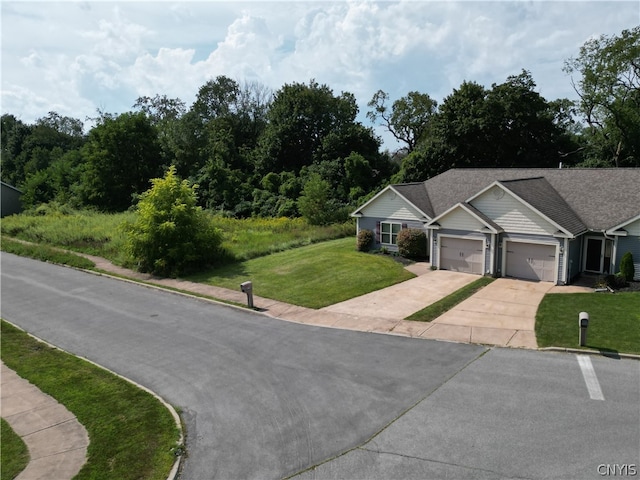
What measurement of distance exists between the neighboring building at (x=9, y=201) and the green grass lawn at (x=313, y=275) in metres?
44.4

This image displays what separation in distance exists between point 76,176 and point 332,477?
6726cm

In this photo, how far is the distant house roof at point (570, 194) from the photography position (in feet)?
73.7

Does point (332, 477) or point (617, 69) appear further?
point (617, 69)

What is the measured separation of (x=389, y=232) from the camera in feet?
96.2

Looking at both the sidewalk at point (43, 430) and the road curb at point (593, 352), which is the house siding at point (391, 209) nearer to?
the road curb at point (593, 352)

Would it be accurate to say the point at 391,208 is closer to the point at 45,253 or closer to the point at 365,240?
the point at 365,240

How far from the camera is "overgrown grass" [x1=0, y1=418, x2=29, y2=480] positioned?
8812 mm

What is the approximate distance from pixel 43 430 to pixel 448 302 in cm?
1446

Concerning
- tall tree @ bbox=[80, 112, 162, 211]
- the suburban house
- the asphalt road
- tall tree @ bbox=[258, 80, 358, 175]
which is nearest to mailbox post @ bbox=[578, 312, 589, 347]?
the asphalt road

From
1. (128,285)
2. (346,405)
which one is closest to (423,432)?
(346,405)

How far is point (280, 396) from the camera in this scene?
1162 centimetres

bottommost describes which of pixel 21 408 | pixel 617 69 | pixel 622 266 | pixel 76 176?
pixel 21 408

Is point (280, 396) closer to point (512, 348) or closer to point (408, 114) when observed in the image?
point (512, 348)

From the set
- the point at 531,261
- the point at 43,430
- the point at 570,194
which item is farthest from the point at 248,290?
the point at 570,194
